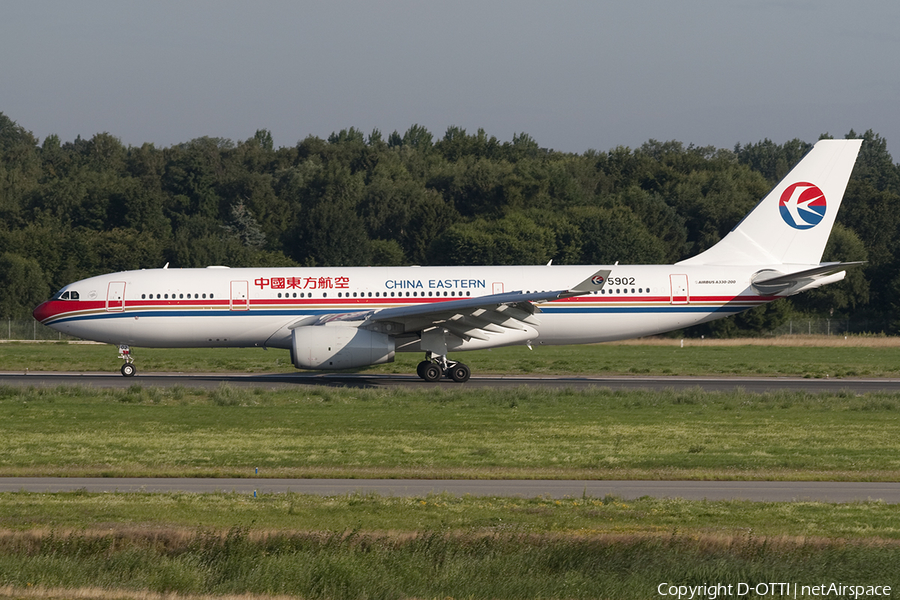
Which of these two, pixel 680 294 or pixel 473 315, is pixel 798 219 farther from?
pixel 473 315

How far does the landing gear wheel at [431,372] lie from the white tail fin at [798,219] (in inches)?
397

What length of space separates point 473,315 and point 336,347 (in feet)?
14.6

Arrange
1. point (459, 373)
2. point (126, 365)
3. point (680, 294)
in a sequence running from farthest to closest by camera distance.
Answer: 1. point (126, 365)
2. point (680, 294)
3. point (459, 373)

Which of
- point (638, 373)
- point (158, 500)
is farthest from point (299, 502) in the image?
point (638, 373)

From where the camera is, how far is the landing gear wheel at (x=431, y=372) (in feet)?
111

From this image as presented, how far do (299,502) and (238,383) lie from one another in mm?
20092

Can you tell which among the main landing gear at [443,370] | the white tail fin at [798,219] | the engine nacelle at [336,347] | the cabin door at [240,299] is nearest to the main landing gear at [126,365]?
the cabin door at [240,299]

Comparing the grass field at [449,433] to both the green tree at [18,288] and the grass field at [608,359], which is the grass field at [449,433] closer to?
the grass field at [608,359]

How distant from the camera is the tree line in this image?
78.6 metres

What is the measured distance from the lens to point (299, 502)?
46.5 feet

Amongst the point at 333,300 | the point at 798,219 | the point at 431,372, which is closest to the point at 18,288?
the point at 333,300

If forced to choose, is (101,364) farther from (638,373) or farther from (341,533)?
(341,533)

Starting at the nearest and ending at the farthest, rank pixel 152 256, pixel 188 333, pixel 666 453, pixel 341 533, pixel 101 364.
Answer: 1. pixel 341 533
2. pixel 666 453
3. pixel 188 333
4. pixel 101 364
5. pixel 152 256

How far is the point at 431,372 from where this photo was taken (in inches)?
1335
